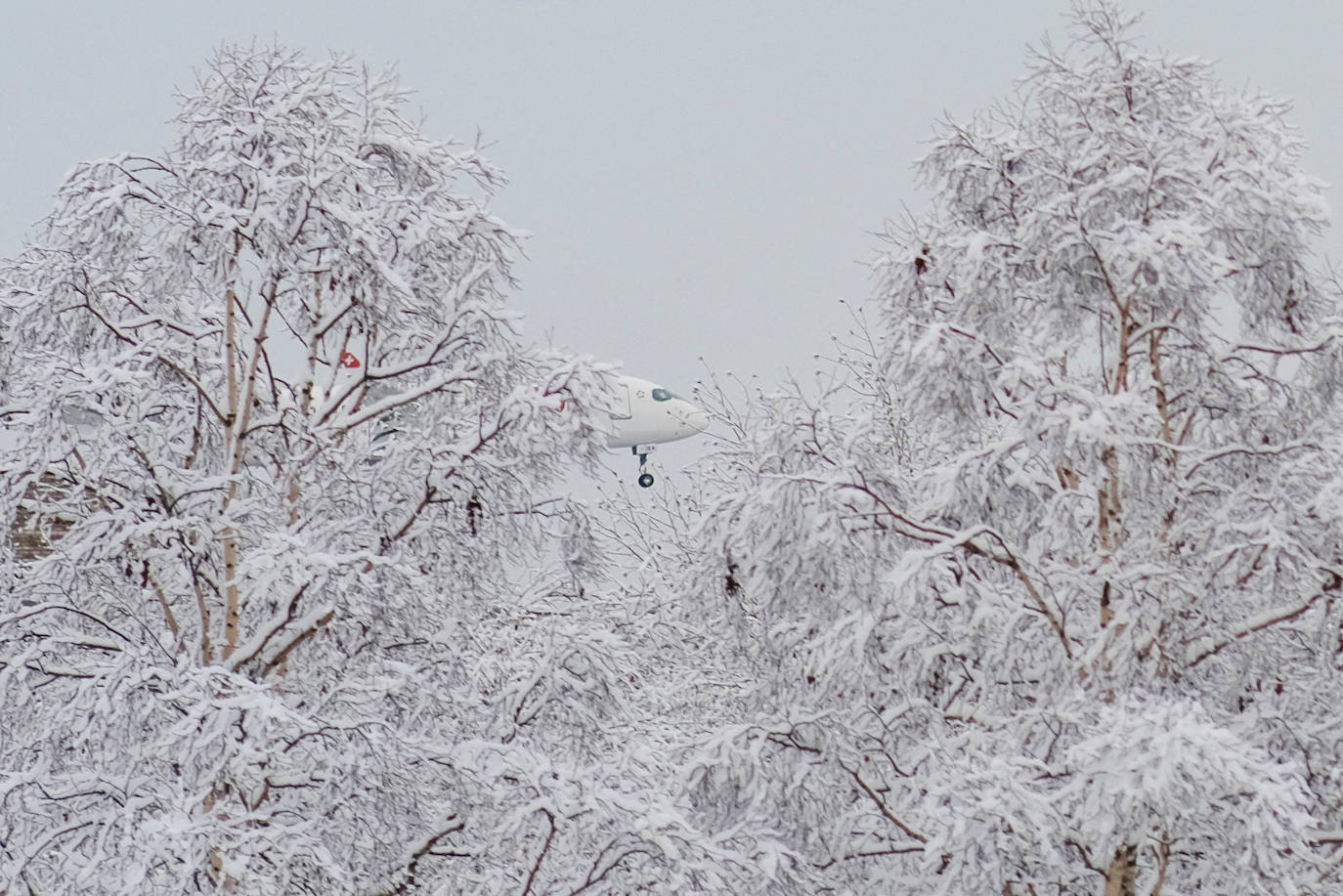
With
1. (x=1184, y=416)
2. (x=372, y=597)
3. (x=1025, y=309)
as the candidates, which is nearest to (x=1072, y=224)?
(x=1025, y=309)

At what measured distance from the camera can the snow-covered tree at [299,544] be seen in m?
8.33

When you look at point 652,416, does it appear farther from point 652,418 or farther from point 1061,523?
point 1061,523

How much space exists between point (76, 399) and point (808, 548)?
11.7 ft

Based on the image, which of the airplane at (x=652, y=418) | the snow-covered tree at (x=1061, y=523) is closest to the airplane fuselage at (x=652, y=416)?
the airplane at (x=652, y=418)

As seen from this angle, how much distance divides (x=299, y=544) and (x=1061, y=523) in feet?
11.8

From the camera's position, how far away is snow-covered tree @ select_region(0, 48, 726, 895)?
8328 mm

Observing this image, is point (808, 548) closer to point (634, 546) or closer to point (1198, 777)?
point (1198, 777)

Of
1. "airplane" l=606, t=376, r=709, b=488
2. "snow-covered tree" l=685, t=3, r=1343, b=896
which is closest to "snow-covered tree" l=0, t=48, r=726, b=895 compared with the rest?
"snow-covered tree" l=685, t=3, r=1343, b=896

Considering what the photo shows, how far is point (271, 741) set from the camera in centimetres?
829

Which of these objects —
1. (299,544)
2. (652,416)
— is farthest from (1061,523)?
(652,416)

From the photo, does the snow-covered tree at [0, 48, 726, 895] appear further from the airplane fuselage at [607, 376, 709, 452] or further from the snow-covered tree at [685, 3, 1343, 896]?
the airplane fuselage at [607, 376, 709, 452]

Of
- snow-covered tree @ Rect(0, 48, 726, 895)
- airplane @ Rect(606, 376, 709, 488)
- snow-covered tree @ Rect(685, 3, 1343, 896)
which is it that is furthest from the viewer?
airplane @ Rect(606, 376, 709, 488)

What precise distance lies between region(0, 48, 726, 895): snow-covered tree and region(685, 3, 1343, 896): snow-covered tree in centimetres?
96

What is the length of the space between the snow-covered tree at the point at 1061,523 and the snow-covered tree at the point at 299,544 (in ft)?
3.15
